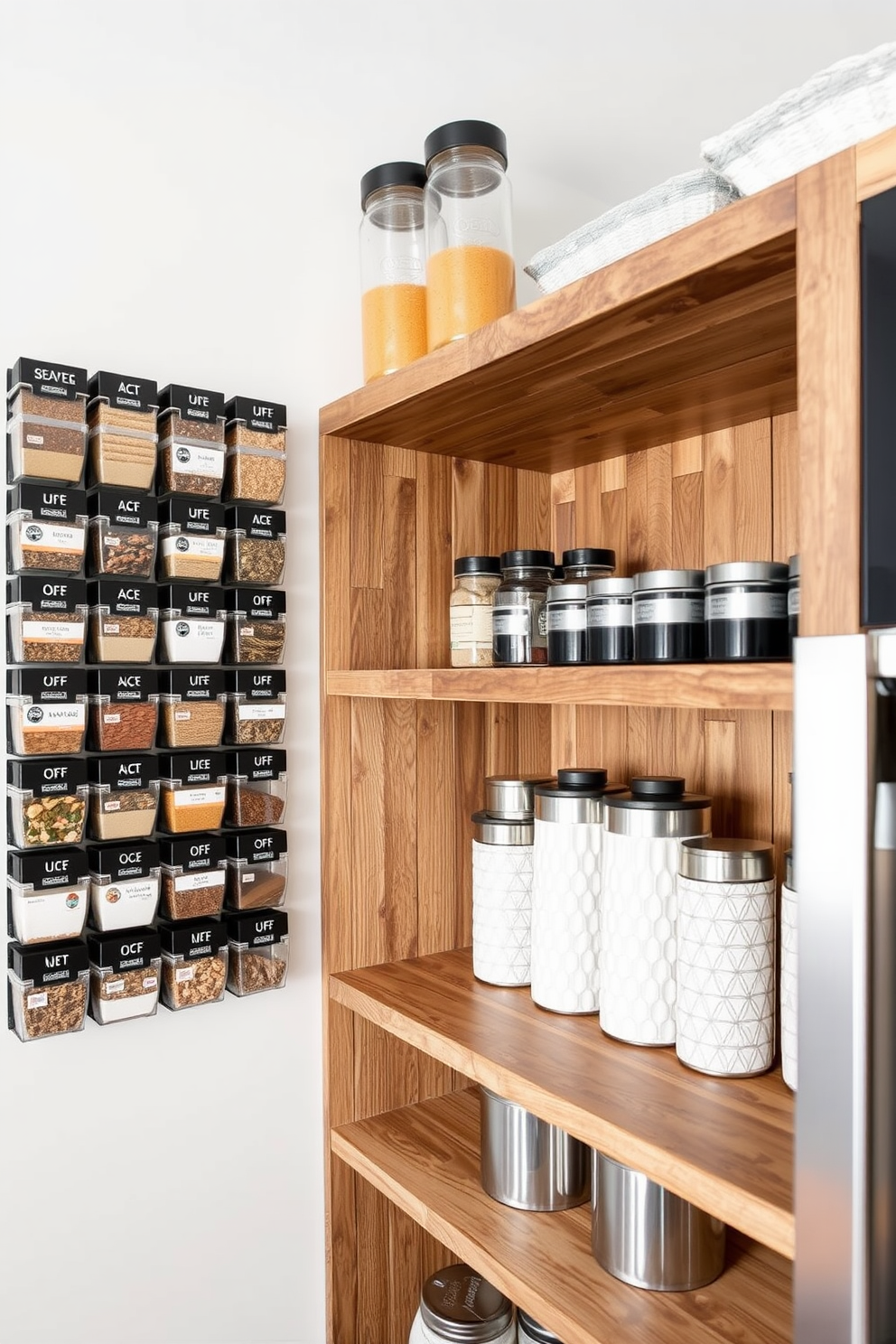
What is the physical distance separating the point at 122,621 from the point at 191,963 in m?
0.43

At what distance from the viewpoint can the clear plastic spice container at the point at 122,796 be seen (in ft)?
3.68

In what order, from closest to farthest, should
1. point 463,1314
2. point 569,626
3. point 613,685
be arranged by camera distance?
point 613,685
point 569,626
point 463,1314

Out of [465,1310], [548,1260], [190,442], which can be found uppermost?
[190,442]

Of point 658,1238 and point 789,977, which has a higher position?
point 789,977

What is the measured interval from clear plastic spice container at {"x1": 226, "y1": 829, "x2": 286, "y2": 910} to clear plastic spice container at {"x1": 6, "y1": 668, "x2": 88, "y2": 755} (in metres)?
0.25

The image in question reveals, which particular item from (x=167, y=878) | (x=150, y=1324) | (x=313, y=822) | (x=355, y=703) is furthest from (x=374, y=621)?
(x=150, y=1324)

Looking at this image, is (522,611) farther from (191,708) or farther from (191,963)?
(191,963)

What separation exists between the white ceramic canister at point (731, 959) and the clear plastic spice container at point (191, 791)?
1.92 ft

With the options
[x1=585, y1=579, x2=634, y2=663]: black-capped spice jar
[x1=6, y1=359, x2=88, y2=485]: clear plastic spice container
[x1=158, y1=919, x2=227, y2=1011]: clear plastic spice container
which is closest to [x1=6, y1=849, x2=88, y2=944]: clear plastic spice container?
[x1=158, y1=919, x2=227, y2=1011]: clear plastic spice container

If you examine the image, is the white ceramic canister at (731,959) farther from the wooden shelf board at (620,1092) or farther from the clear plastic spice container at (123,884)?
the clear plastic spice container at (123,884)

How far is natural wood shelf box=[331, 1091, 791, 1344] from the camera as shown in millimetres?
954

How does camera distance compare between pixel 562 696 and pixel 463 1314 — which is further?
pixel 463 1314

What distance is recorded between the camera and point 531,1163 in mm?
1171

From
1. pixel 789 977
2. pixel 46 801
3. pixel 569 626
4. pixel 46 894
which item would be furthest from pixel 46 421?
pixel 789 977
